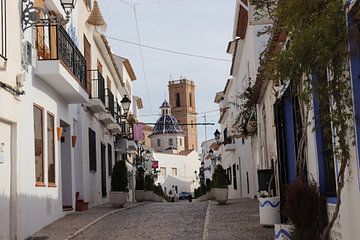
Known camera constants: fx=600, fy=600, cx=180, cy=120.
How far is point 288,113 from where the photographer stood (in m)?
11.5

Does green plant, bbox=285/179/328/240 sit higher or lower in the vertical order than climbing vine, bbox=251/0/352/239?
lower

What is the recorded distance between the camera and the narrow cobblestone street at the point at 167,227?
11.5 meters

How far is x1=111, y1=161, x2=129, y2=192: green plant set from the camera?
1953 cm

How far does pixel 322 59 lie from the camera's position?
231 inches

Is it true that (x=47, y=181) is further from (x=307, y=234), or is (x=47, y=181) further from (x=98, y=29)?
(x=98, y=29)

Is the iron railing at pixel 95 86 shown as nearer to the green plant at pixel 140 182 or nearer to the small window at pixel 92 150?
the small window at pixel 92 150

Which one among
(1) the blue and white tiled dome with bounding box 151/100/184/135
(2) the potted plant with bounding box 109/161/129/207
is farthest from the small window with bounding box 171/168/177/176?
(2) the potted plant with bounding box 109/161/129/207

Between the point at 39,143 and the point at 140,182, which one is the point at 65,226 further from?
the point at 140,182

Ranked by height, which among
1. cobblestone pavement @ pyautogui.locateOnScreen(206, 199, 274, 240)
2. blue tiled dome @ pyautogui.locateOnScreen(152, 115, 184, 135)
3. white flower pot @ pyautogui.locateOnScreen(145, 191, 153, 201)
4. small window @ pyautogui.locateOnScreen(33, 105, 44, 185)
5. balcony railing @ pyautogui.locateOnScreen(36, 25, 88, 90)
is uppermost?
blue tiled dome @ pyautogui.locateOnScreen(152, 115, 184, 135)

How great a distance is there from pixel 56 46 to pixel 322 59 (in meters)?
8.58

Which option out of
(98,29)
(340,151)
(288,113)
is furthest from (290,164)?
→ (98,29)

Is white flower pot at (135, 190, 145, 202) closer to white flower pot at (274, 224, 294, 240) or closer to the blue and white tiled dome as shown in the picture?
white flower pot at (274, 224, 294, 240)

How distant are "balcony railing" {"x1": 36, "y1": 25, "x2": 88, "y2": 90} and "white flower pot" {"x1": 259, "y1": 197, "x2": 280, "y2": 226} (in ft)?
18.2

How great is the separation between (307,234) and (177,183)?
71680 mm
